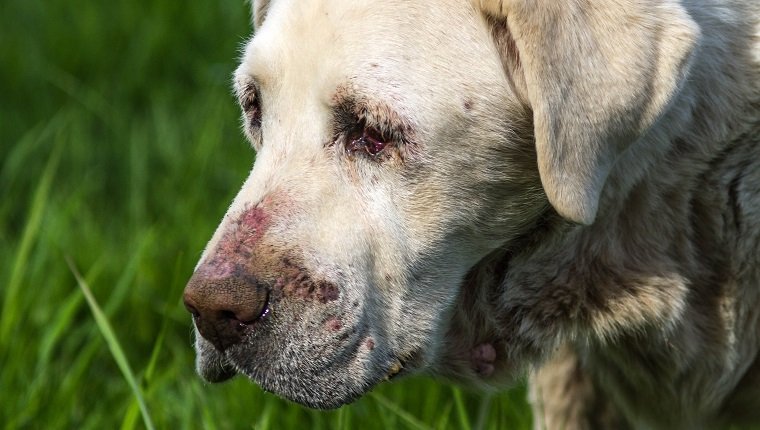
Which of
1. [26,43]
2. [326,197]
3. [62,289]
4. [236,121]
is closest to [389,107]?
[326,197]

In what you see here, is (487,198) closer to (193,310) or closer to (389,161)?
(389,161)

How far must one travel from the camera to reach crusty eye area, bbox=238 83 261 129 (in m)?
3.23

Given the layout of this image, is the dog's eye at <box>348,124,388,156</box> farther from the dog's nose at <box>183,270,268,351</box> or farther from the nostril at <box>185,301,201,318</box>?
the nostril at <box>185,301,201,318</box>

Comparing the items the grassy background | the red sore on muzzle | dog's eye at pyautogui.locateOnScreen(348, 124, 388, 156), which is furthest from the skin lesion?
the grassy background

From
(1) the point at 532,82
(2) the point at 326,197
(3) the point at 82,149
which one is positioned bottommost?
(3) the point at 82,149

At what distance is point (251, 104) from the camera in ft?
10.8

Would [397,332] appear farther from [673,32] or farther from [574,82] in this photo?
[673,32]

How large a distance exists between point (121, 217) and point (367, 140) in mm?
2792

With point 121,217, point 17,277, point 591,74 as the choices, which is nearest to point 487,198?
point 591,74

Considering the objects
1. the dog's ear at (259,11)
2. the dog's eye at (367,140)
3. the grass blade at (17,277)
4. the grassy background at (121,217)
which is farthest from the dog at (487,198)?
the grass blade at (17,277)

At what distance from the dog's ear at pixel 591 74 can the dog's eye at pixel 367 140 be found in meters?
0.34

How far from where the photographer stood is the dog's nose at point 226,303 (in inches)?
112

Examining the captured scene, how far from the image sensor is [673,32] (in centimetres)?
282

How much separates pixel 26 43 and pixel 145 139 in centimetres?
134
